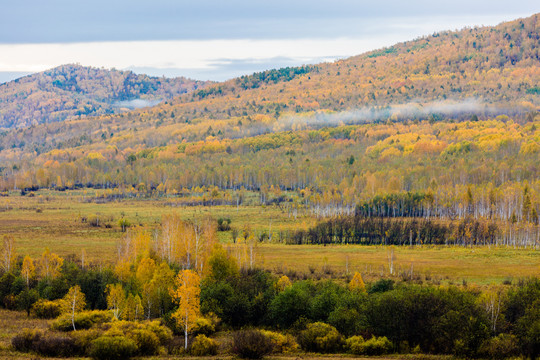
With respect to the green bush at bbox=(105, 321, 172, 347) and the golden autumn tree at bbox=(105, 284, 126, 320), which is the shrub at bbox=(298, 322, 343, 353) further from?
the golden autumn tree at bbox=(105, 284, 126, 320)

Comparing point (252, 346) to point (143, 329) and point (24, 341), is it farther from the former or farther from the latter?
point (24, 341)

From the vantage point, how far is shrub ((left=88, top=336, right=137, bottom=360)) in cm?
3719

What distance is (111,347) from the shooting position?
3719 centimetres

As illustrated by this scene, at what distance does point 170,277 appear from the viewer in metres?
53.4

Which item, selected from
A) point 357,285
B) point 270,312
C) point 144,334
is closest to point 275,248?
point 357,285

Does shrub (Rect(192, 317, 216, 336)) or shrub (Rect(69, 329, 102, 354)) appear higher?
shrub (Rect(69, 329, 102, 354))

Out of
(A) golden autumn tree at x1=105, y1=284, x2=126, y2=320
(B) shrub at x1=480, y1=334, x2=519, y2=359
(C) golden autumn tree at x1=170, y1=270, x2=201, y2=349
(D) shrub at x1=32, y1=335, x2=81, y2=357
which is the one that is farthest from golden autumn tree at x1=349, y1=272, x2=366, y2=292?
(D) shrub at x1=32, y1=335, x2=81, y2=357

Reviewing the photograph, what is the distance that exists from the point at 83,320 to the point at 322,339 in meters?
19.4

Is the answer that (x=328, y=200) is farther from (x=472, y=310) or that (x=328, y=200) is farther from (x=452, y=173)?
(x=472, y=310)

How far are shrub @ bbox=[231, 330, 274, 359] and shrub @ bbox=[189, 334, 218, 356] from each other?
172cm

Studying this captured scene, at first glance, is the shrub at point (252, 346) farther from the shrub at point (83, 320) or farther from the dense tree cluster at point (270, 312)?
the shrub at point (83, 320)

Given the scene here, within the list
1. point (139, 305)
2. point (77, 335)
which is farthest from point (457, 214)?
point (77, 335)

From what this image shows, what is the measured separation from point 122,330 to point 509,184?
109m

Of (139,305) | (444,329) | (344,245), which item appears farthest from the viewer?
(344,245)
